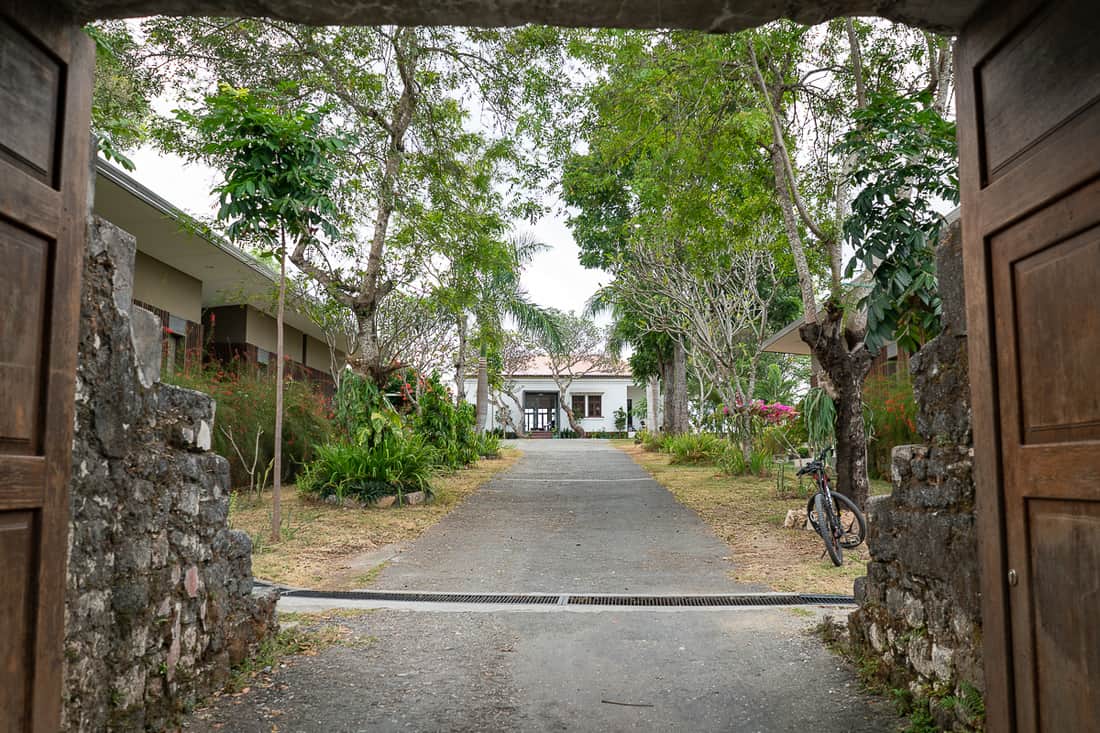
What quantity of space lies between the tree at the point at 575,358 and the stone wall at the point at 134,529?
4109cm

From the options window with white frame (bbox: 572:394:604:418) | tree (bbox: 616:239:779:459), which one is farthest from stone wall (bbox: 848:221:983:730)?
window with white frame (bbox: 572:394:604:418)

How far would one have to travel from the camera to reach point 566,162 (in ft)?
41.9

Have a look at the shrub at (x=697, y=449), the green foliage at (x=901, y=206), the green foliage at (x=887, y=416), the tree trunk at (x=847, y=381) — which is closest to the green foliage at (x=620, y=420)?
the shrub at (x=697, y=449)

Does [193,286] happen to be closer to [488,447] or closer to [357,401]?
[357,401]

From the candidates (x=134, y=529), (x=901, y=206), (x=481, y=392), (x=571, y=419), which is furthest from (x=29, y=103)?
(x=571, y=419)

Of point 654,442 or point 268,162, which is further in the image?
point 654,442

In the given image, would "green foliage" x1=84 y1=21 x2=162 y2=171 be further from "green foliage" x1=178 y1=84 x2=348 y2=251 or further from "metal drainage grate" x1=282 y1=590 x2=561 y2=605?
"metal drainage grate" x1=282 y1=590 x2=561 y2=605

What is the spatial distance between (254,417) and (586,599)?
764 centimetres

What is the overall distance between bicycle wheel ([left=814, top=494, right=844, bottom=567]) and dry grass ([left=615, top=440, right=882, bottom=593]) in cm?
11

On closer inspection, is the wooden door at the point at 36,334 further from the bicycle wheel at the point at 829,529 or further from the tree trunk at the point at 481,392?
the tree trunk at the point at 481,392

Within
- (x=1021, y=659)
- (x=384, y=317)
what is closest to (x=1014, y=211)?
(x=1021, y=659)

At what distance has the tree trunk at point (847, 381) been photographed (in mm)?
9094

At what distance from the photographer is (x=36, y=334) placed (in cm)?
259

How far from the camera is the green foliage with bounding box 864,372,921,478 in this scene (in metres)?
13.2
